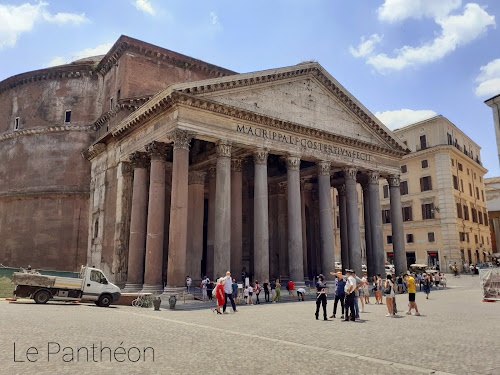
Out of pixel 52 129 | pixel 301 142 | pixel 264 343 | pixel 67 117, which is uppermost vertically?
pixel 67 117

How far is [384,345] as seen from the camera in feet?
24.2

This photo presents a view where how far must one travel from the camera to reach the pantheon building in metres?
18.4

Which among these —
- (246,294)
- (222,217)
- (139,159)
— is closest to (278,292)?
(246,294)

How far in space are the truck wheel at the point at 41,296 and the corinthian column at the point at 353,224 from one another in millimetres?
15631

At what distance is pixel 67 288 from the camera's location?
1590 centimetres

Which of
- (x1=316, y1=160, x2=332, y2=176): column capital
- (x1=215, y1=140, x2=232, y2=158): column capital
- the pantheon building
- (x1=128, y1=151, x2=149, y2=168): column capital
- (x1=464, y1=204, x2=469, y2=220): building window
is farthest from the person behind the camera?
(x1=464, y1=204, x2=469, y2=220): building window

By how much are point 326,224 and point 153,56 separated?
1597cm

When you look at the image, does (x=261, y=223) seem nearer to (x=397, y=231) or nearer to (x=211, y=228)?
(x=211, y=228)

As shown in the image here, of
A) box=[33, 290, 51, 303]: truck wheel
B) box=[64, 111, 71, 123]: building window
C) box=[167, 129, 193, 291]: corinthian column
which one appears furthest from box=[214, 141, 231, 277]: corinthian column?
box=[64, 111, 71, 123]: building window

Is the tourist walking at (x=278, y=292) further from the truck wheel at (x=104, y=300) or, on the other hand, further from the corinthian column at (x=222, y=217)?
the truck wheel at (x=104, y=300)

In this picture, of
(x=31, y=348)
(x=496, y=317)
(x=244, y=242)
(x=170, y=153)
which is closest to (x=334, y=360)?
(x=31, y=348)

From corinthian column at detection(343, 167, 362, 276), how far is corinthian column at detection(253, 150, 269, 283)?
613 cm

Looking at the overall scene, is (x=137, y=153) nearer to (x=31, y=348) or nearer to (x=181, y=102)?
(x=181, y=102)

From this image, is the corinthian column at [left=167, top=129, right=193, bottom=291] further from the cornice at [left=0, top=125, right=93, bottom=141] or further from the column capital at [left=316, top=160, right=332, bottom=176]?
the cornice at [left=0, top=125, right=93, bottom=141]
